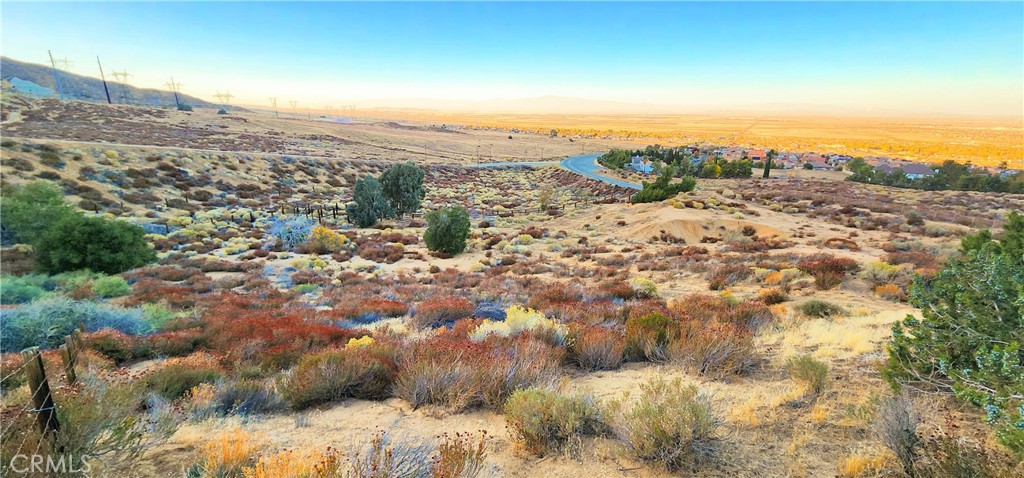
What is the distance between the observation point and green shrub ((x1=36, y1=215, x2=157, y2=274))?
640 inches

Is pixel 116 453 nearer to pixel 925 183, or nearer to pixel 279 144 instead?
pixel 925 183

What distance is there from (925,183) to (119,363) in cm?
7545

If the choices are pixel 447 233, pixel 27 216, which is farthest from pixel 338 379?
pixel 27 216

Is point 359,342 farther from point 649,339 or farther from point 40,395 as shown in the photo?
point 649,339

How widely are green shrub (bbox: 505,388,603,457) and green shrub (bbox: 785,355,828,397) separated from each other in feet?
9.90

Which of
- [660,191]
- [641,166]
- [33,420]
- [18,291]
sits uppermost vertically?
[33,420]

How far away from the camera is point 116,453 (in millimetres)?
3713

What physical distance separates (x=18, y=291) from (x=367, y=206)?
22.5 meters

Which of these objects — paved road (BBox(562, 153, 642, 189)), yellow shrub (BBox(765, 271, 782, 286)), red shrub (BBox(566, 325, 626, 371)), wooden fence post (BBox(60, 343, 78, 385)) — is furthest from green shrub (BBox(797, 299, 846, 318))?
paved road (BBox(562, 153, 642, 189))

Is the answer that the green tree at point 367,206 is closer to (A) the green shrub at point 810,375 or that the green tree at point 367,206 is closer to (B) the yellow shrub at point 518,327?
(B) the yellow shrub at point 518,327

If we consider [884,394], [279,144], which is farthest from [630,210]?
[279,144]

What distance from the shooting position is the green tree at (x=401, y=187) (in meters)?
37.8

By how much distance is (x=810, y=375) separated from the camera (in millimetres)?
5535

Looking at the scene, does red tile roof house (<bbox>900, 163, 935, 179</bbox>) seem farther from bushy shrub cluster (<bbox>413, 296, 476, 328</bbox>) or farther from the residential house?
bushy shrub cluster (<bbox>413, 296, 476, 328</bbox>)
